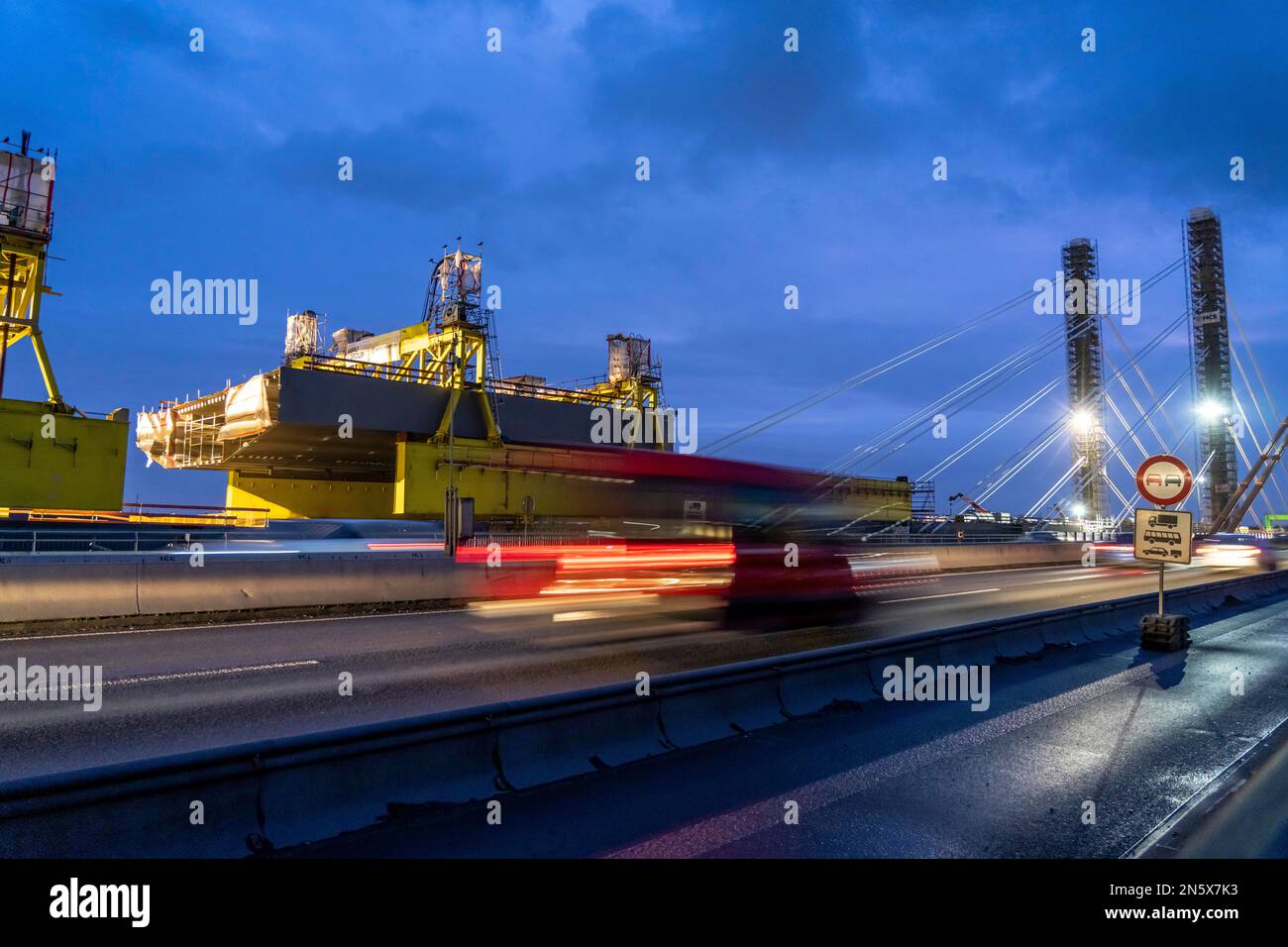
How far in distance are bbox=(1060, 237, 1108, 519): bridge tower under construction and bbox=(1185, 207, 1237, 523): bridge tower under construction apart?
6054 millimetres

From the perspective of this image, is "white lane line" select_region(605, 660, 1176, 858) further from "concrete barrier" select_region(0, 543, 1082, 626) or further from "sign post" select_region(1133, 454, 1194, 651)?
"concrete barrier" select_region(0, 543, 1082, 626)

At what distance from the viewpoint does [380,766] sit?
5086 millimetres

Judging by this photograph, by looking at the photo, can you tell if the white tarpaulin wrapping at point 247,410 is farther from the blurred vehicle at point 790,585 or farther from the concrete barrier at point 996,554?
the concrete barrier at point 996,554

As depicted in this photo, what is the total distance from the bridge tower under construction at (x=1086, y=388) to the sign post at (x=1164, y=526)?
4875 centimetres

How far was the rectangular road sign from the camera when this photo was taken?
1125cm

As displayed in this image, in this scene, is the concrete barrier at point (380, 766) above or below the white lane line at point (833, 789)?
above

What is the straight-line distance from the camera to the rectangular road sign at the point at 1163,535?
36.9 ft

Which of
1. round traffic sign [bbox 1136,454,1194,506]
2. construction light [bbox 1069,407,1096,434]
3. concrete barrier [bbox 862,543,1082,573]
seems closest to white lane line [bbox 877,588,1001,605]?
concrete barrier [bbox 862,543,1082,573]

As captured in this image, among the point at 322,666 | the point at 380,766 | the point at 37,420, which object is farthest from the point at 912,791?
the point at 37,420

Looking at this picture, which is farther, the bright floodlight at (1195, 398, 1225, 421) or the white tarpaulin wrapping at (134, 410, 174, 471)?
the bright floodlight at (1195, 398, 1225, 421)

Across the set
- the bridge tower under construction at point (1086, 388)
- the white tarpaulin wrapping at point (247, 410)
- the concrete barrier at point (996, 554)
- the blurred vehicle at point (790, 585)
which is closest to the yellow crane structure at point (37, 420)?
the white tarpaulin wrapping at point (247, 410)

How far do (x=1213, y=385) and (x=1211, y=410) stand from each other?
1952mm

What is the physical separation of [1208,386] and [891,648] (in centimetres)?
5539

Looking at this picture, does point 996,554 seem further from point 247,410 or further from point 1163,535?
point 247,410
